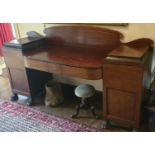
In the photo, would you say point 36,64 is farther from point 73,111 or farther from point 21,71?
point 73,111

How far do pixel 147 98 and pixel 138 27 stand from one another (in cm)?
73

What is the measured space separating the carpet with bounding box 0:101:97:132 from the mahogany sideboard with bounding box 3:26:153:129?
9.0 inches

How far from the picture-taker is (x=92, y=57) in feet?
7.20

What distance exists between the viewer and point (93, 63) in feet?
6.64

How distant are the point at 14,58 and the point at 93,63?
3.40 feet

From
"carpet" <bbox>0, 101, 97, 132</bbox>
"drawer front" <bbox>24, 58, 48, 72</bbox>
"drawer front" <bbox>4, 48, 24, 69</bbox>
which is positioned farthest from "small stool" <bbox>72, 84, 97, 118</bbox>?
"drawer front" <bbox>4, 48, 24, 69</bbox>

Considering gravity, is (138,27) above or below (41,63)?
above

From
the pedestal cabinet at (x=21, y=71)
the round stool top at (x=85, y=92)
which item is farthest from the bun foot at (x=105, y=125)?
the pedestal cabinet at (x=21, y=71)

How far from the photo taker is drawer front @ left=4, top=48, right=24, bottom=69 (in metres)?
2.44

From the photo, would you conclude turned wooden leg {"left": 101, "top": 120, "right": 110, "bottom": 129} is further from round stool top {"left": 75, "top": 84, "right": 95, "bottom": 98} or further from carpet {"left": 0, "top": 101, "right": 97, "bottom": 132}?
round stool top {"left": 75, "top": 84, "right": 95, "bottom": 98}

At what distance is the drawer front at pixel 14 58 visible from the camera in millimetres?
2438
